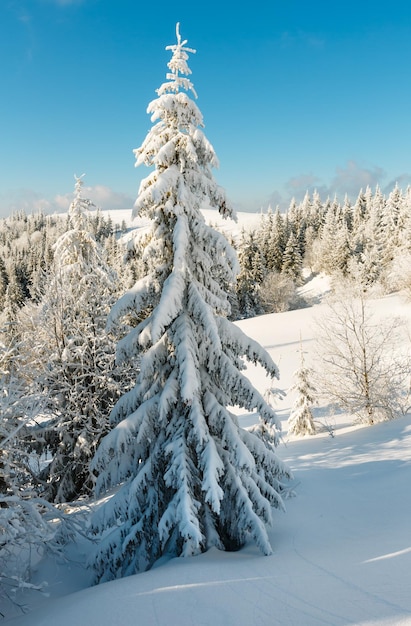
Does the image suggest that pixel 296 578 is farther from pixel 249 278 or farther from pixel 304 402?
pixel 249 278

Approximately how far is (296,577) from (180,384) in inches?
136

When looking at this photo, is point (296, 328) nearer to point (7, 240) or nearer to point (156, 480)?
point (156, 480)

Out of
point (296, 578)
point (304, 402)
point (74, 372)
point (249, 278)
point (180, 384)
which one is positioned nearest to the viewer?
point (296, 578)

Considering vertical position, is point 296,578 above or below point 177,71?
below

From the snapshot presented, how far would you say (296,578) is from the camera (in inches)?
229

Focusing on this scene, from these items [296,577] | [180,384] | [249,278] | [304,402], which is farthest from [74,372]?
[249,278]

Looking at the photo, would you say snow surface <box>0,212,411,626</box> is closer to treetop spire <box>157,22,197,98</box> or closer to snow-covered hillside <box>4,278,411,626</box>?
snow-covered hillside <box>4,278,411,626</box>

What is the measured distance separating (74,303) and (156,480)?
27.3 feet

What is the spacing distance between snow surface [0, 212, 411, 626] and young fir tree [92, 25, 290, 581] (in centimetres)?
78

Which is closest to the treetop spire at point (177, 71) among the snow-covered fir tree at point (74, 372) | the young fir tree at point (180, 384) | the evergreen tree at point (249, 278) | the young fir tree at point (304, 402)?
the young fir tree at point (180, 384)

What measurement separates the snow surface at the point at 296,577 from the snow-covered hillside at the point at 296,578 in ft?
0.05

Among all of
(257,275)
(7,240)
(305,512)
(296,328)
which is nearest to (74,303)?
(305,512)

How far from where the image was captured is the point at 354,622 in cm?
441

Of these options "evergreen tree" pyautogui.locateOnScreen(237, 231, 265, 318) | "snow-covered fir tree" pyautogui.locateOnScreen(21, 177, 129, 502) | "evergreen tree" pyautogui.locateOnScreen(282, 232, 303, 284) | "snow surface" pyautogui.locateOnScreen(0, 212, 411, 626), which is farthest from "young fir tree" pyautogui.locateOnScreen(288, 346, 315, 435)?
"evergreen tree" pyautogui.locateOnScreen(282, 232, 303, 284)
